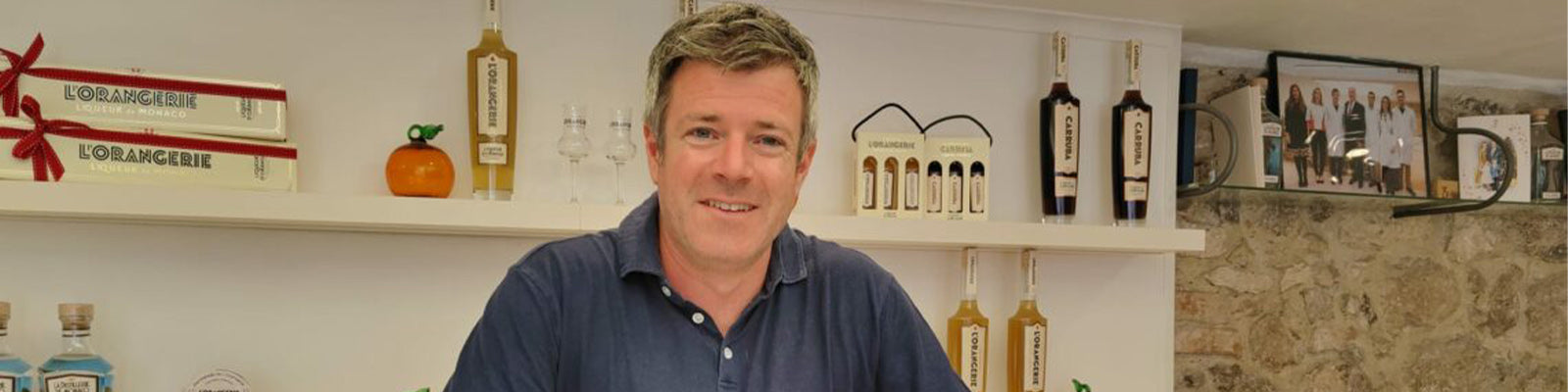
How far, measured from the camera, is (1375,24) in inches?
96.1

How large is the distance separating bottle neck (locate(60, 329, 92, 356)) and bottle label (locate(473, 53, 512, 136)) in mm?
724

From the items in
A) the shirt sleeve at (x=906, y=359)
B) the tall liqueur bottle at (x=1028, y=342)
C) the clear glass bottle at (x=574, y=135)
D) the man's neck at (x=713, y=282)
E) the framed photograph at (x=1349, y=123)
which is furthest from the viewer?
the framed photograph at (x=1349, y=123)

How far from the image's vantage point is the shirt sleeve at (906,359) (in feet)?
4.29

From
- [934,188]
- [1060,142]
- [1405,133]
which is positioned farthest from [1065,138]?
[1405,133]

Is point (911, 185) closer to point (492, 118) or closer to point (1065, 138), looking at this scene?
point (1065, 138)

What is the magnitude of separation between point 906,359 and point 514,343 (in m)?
0.47

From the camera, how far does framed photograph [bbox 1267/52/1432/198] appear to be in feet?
8.84

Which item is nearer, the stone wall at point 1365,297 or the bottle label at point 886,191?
the bottle label at point 886,191

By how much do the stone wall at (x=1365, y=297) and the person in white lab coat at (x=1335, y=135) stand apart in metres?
0.12

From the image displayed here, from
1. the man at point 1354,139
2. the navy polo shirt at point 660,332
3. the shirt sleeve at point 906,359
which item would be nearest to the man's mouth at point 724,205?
the navy polo shirt at point 660,332

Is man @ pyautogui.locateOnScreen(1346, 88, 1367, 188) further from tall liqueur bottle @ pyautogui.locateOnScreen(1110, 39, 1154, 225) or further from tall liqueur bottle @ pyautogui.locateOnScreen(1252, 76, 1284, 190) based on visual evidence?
tall liqueur bottle @ pyautogui.locateOnScreen(1110, 39, 1154, 225)

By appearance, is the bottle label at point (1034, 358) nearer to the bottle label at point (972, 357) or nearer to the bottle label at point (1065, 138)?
the bottle label at point (972, 357)

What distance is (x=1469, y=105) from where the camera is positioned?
9.78ft

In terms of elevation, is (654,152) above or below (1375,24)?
below
